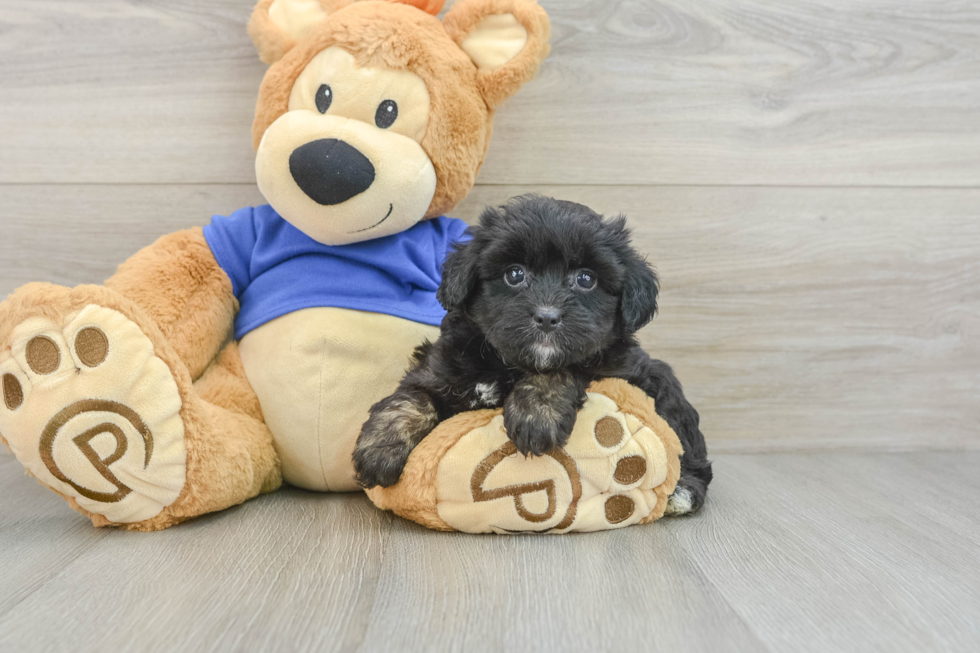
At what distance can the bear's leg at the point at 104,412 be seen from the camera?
1.29 m

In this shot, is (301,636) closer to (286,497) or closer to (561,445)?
(561,445)

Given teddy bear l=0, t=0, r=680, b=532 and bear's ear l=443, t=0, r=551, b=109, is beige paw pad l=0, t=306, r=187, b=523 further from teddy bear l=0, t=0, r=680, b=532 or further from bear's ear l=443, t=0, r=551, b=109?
bear's ear l=443, t=0, r=551, b=109

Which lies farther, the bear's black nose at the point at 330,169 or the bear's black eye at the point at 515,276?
the bear's black nose at the point at 330,169

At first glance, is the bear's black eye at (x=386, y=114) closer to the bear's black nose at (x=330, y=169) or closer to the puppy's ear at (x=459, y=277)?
the bear's black nose at (x=330, y=169)

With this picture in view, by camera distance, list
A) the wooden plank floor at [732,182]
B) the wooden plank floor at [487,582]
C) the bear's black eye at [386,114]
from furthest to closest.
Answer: the wooden plank floor at [732,182]
the bear's black eye at [386,114]
the wooden plank floor at [487,582]

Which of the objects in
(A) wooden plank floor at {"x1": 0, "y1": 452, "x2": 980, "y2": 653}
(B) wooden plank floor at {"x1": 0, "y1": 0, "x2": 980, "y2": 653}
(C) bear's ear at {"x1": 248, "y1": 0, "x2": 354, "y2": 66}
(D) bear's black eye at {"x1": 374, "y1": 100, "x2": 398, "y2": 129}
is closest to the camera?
(A) wooden plank floor at {"x1": 0, "y1": 452, "x2": 980, "y2": 653}

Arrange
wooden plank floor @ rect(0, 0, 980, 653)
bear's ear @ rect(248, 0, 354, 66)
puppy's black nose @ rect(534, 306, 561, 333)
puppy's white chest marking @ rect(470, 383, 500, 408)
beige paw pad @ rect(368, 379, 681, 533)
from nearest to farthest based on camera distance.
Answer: puppy's black nose @ rect(534, 306, 561, 333)
beige paw pad @ rect(368, 379, 681, 533)
puppy's white chest marking @ rect(470, 383, 500, 408)
bear's ear @ rect(248, 0, 354, 66)
wooden plank floor @ rect(0, 0, 980, 653)

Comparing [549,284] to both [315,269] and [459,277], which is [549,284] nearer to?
[459,277]

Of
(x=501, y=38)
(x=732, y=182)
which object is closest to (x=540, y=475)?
(x=501, y=38)

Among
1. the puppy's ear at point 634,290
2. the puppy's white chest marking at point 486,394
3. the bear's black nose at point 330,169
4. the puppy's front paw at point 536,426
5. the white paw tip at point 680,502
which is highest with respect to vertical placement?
the bear's black nose at point 330,169

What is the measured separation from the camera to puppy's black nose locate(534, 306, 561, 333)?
1247mm

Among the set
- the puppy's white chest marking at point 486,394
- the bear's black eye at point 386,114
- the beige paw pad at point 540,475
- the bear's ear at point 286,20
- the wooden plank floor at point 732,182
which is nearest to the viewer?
the beige paw pad at point 540,475

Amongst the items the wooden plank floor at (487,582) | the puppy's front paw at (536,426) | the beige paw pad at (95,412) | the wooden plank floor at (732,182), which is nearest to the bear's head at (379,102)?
the wooden plank floor at (732,182)

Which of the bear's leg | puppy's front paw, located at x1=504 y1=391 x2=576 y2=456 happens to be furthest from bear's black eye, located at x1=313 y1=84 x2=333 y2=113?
puppy's front paw, located at x1=504 y1=391 x2=576 y2=456
